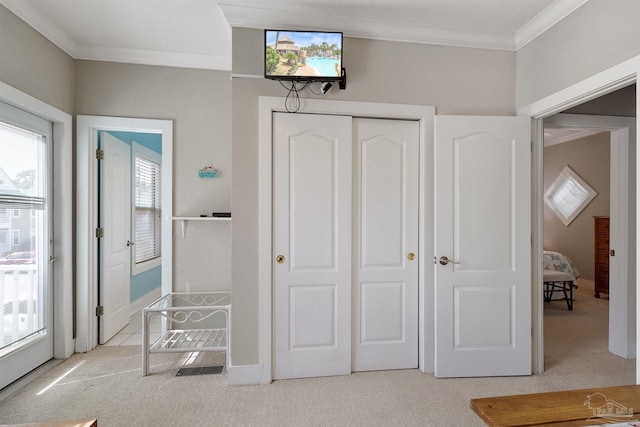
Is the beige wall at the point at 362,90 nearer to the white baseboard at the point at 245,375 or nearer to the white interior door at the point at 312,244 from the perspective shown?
the white baseboard at the point at 245,375

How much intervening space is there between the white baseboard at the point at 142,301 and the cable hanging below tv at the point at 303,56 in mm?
3183

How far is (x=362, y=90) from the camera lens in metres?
2.46

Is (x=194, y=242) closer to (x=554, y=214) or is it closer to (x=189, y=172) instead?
(x=189, y=172)

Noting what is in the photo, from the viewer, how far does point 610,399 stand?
115cm

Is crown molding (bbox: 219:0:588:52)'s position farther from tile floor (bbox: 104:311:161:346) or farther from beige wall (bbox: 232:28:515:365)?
tile floor (bbox: 104:311:161:346)

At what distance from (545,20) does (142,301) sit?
16.5 ft

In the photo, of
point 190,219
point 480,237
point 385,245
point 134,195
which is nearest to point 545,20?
point 480,237

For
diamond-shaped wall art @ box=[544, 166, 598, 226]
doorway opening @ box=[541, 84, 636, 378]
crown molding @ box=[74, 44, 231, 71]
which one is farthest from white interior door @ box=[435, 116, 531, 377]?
diamond-shaped wall art @ box=[544, 166, 598, 226]

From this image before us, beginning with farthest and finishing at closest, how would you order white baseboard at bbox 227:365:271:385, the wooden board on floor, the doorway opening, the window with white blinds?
the window with white blinds → the doorway opening → white baseboard at bbox 227:365:271:385 → the wooden board on floor

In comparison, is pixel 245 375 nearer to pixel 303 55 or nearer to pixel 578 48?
pixel 303 55

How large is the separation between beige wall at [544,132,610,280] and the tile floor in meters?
7.00

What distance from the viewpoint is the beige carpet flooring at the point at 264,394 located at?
1.98 metres

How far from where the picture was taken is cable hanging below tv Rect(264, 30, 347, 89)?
2230mm

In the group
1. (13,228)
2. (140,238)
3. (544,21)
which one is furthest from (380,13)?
(140,238)
